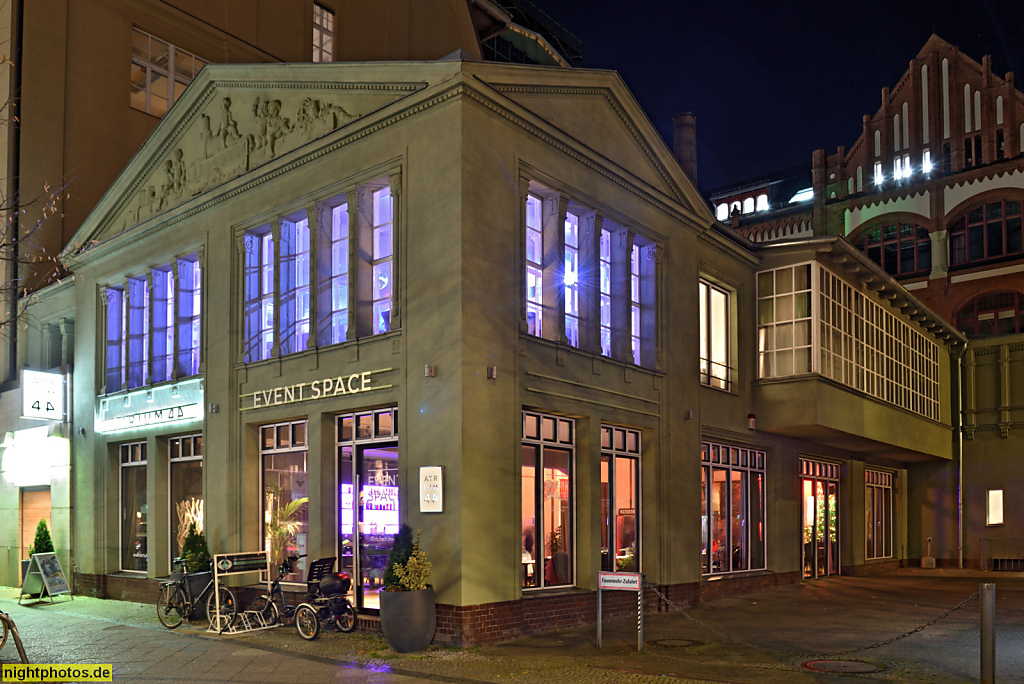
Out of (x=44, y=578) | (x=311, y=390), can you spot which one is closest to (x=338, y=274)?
(x=311, y=390)

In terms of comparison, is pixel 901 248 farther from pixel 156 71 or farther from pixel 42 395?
pixel 42 395

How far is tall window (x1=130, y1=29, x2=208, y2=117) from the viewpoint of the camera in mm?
28625

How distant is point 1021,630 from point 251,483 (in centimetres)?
1354

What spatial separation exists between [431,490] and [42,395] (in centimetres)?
1347

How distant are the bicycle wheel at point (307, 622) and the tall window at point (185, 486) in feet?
19.1

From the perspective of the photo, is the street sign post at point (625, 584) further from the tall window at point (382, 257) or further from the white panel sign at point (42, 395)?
the white panel sign at point (42, 395)

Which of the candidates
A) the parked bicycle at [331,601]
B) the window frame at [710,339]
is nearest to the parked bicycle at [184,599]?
the parked bicycle at [331,601]

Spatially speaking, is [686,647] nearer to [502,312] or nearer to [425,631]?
[425,631]

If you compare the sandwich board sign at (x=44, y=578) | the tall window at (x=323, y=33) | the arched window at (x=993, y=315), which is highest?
the tall window at (x=323, y=33)

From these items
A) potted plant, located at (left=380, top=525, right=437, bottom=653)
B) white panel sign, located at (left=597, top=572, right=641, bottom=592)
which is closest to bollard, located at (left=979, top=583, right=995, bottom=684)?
white panel sign, located at (left=597, top=572, right=641, bottom=592)

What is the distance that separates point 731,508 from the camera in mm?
21875

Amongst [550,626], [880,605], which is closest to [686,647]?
[550,626]

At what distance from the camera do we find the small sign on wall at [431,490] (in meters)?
13.9

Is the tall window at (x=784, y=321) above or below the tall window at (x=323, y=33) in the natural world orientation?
below
